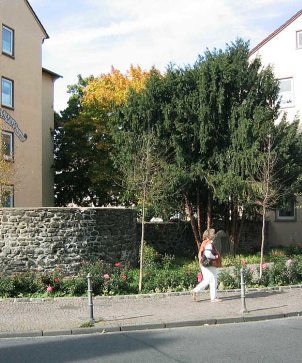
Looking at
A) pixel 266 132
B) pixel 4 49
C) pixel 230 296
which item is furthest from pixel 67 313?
pixel 4 49

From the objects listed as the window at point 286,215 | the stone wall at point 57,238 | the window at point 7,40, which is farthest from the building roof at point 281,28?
the stone wall at point 57,238

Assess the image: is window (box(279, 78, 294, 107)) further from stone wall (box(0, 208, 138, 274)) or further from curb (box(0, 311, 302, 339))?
curb (box(0, 311, 302, 339))

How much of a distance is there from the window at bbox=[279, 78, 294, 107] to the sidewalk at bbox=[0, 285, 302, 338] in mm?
17284

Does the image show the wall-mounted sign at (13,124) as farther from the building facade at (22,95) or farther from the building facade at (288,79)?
the building facade at (288,79)

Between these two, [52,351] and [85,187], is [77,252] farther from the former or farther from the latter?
[85,187]

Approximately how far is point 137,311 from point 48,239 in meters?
5.71

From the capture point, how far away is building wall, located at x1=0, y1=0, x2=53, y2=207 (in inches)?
1182

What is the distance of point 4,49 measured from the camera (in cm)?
2956

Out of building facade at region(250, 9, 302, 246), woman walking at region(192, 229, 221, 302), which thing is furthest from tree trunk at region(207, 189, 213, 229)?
woman walking at region(192, 229, 221, 302)

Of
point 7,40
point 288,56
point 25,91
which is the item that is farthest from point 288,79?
point 7,40

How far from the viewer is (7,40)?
30.0 meters

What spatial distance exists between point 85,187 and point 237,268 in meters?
25.9

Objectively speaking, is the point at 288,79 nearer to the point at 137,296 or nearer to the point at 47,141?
the point at 47,141

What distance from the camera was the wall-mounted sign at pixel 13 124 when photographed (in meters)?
26.5
